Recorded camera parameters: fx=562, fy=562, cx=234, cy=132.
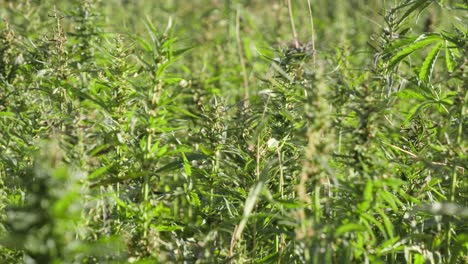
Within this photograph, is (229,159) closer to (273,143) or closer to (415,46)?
(273,143)

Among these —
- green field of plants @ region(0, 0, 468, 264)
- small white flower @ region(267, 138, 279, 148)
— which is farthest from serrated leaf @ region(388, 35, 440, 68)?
small white flower @ region(267, 138, 279, 148)

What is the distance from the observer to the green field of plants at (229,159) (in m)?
1.61

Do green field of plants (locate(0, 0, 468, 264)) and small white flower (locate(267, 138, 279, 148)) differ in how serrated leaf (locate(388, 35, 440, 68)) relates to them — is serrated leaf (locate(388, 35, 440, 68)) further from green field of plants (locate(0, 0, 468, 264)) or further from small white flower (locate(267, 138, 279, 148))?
small white flower (locate(267, 138, 279, 148))

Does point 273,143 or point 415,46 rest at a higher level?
point 415,46

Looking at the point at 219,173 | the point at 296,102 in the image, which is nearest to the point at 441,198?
the point at 296,102

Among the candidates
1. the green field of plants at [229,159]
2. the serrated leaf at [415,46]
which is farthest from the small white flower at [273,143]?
the serrated leaf at [415,46]

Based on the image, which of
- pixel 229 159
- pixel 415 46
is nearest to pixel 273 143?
pixel 229 159

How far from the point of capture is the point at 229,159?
2334 millimetres

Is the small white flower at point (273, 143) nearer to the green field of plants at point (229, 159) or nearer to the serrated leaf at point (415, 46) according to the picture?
the green field of plants at point (229, 159)

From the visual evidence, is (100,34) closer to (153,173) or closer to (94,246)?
(153,173)

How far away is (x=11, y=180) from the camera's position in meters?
2.27

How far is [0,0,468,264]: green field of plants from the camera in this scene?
1608 mm

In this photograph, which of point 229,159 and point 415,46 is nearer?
point 415,46

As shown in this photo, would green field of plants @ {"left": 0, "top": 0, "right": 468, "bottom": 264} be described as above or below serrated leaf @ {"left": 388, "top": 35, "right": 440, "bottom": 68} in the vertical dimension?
below
